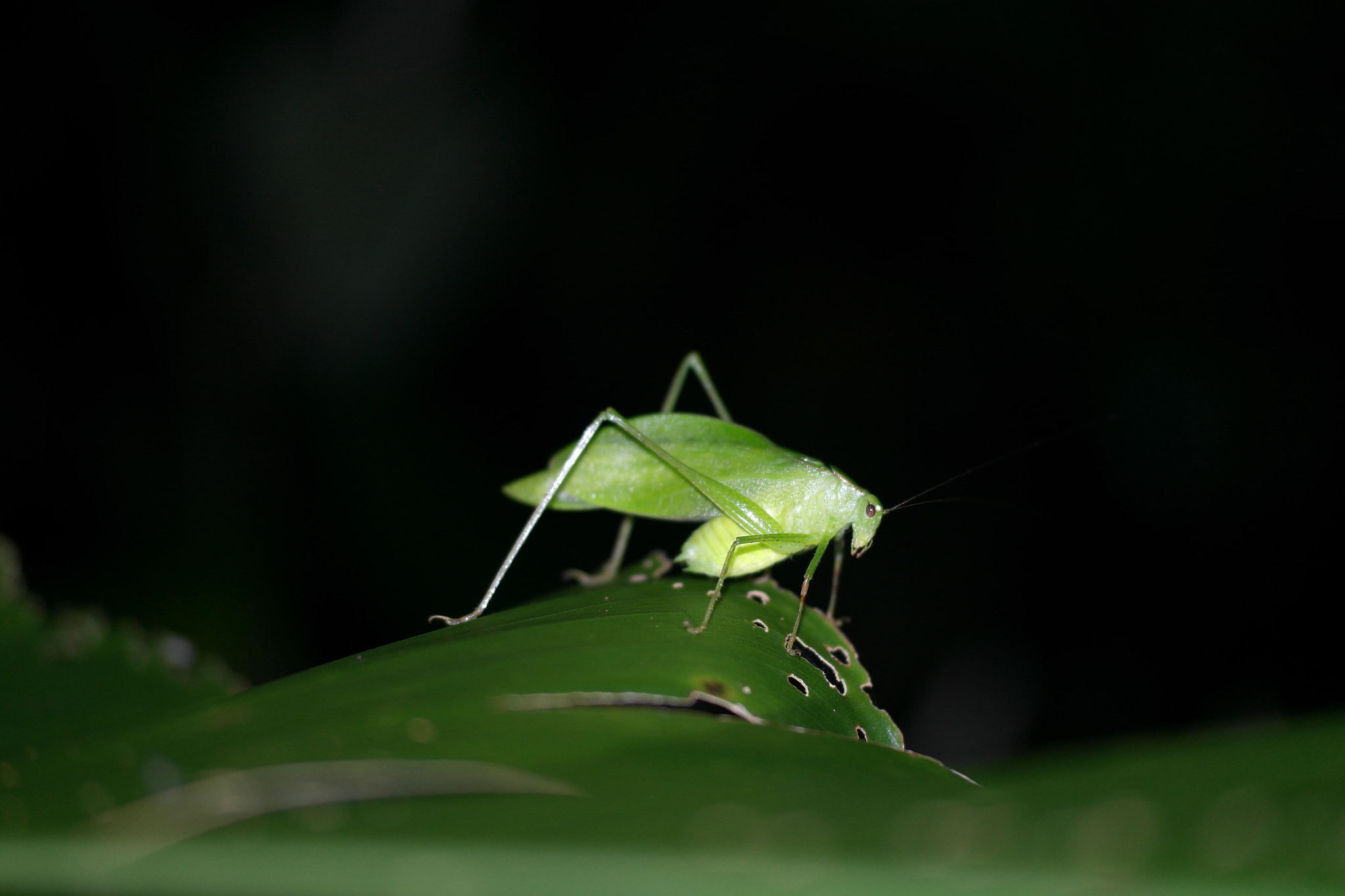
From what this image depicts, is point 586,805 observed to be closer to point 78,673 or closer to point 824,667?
point 824,667

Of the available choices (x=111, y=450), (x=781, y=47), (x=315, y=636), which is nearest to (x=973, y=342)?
(x=781, y=47)

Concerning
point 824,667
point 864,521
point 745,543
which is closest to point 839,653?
point 824,667

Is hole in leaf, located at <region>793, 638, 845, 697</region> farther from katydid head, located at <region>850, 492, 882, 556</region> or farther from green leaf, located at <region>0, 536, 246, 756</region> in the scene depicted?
green leaf, located at <region>0, 536, 246, 756</region>

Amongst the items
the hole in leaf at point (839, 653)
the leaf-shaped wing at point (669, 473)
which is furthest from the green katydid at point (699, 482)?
the hole in leaf at point (839, 653)

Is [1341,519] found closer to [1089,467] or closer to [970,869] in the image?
[1089,467]

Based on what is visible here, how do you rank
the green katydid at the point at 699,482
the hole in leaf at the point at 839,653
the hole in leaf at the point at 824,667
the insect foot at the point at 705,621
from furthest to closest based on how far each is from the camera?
the green katydid at the point at 699,482, the hole in leaf at the point at 839,653, the hole in leaf at the point at 824,667, the insect foot at the point at 705,621

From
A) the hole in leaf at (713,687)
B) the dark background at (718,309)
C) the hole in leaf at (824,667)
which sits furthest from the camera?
the dark background at (718,309)

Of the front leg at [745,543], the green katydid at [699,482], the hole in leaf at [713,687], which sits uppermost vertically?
the green katydid at [699,482]

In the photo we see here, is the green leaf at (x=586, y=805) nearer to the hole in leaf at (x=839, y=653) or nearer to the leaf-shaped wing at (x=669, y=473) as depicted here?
the hole in leaf at (x=839, y=653)
